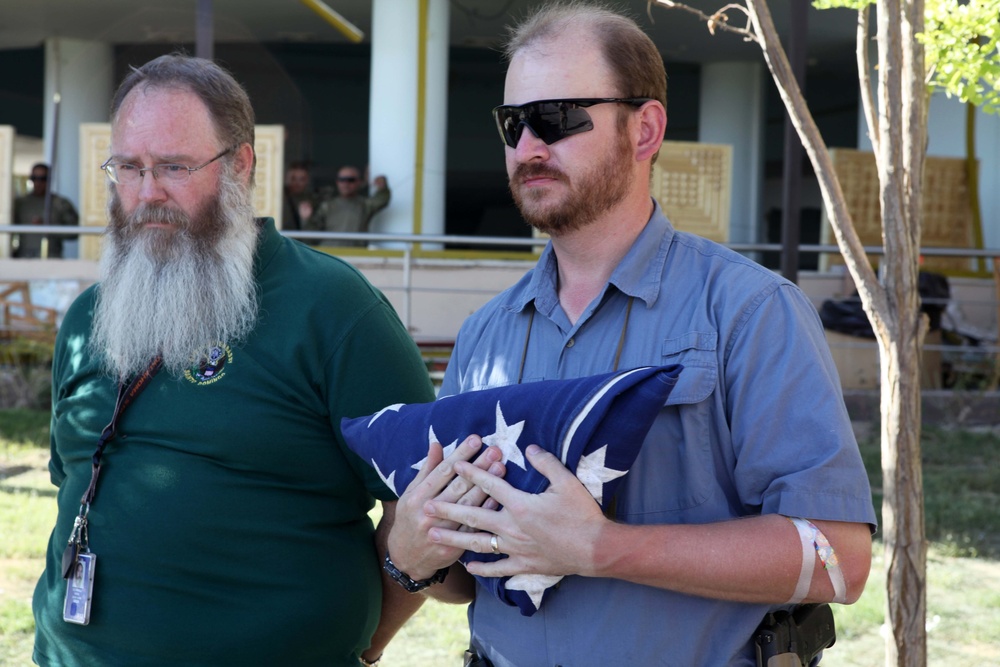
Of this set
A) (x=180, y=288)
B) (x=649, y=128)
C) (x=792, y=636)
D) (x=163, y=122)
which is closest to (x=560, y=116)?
(x=649, y=128)

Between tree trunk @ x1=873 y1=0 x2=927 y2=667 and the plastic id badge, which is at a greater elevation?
tree trunk @ x1=873 y1=0 x2=927 y2=667

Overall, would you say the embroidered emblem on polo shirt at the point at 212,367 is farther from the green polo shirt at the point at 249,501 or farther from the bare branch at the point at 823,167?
the bare branch at the point at 823,167

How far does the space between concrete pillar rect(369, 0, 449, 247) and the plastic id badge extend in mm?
8774

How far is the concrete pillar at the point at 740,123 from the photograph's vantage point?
13648mm

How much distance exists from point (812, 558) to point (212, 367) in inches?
52.2

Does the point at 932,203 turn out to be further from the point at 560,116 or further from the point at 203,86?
the point at 560,116

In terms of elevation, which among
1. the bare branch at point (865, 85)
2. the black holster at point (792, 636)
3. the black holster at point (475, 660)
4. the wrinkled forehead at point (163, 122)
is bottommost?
the black holster at point (475, 660)

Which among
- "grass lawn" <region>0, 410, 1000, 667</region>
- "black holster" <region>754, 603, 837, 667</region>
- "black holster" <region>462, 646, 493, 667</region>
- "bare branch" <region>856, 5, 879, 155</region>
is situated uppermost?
"bare branch" <region>856, 5, 879, 155</region>

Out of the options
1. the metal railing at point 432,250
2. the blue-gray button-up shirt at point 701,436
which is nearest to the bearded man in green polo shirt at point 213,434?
the blue-gray button-up shirt at point 701,436

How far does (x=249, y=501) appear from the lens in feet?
7.44

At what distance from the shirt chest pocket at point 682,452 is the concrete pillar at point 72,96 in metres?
12.0

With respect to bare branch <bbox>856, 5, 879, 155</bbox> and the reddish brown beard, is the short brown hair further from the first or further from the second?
bare branch <bbox>856, 5, 879, 155</bbox>

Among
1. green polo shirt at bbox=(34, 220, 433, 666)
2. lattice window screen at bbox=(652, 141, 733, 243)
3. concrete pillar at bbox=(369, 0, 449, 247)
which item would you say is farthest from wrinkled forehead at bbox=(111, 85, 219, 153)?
lattice window screen at bbox=(652, 141, 733, 243)

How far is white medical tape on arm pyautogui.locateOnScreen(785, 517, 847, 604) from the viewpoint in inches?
64.1
